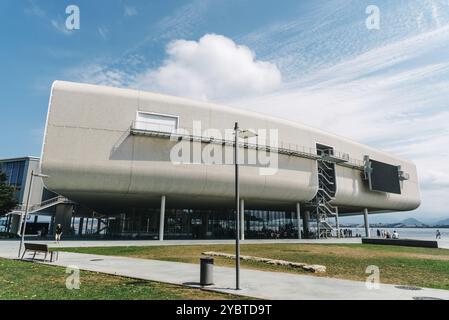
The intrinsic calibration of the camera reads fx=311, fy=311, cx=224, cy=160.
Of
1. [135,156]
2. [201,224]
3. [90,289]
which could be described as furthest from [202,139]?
[90,289]

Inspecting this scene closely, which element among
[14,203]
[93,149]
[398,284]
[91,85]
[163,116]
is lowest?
[398,284]

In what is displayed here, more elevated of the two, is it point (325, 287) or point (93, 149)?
point (93, 149)

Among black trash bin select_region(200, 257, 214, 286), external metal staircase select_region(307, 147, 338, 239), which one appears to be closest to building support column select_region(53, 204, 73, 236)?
external metal staircase select_region(307, 147, 338, 239)

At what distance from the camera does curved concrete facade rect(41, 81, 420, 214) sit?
3198 centimetres

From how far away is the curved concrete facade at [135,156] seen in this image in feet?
105

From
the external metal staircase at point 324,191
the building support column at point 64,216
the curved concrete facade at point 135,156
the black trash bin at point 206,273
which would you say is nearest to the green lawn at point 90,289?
the black trash bin at point 206,273

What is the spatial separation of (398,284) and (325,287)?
3470 millimetres

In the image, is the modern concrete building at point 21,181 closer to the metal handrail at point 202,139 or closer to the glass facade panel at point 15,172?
the glass facade panel at point 15,172

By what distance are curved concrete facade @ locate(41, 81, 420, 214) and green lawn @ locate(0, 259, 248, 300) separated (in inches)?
808

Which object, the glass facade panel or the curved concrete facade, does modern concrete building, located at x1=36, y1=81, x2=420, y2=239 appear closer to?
the curved concrete facade

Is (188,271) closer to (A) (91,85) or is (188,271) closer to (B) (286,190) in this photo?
(A) (91,85)

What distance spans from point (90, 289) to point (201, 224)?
45705 millimetres

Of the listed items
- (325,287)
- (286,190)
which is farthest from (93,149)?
(325,287)

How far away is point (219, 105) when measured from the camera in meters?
39.7
